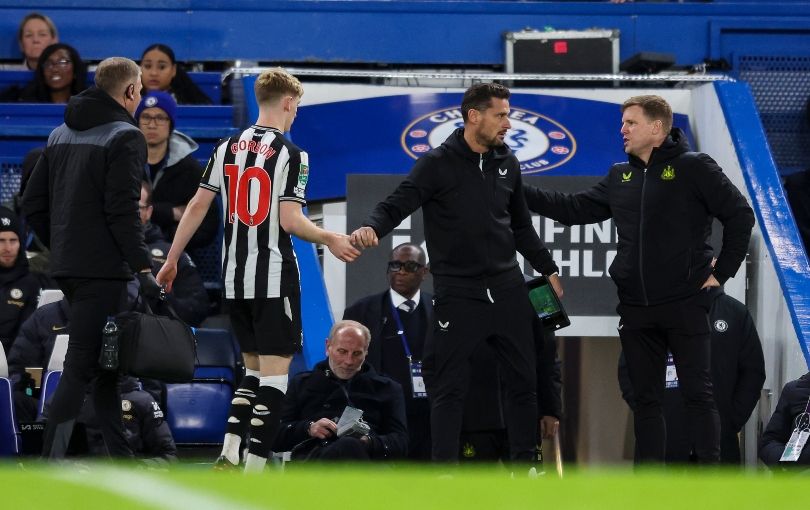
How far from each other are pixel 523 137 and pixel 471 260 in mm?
3241

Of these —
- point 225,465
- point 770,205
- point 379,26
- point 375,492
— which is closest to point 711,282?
point 770,205

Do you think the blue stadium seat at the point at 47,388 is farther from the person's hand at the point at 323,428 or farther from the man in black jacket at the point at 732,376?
the man in black jacket at the point at 732,376

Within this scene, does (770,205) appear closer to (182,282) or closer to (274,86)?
(182,282)

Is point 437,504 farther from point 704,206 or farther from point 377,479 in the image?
point 704,206

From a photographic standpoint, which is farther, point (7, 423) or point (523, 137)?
point (523, 137)

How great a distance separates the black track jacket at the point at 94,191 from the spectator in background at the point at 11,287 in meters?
1.75

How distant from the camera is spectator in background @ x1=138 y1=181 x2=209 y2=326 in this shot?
364 inches

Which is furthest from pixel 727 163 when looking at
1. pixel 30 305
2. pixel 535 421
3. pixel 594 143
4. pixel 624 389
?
pixel 30 305

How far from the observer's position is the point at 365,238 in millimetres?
7418

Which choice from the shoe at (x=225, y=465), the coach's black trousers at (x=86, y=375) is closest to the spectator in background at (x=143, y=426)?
the coach's black trousers at (x=86, y=375)

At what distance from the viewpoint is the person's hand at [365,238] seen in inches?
292

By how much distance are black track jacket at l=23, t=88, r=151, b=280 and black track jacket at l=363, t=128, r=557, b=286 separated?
1.08 m

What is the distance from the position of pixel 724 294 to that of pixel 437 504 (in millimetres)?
5904

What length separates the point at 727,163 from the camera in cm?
1013
